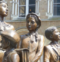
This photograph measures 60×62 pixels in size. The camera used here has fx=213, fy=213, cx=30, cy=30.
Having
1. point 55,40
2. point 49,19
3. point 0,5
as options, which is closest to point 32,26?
point 55,40

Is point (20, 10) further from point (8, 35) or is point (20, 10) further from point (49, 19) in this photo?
point (8, 35)

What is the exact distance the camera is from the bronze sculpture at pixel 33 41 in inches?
101

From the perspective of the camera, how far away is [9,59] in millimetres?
2043

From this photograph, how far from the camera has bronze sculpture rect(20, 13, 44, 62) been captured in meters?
2.57

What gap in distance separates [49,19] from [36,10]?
31.0 inches

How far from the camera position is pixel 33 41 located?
104 inches

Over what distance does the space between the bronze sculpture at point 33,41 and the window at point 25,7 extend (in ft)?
24.9

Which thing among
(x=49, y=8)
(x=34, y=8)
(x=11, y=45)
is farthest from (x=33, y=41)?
(x=34, y=8)

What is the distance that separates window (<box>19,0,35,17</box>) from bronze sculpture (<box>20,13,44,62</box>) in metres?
7.59

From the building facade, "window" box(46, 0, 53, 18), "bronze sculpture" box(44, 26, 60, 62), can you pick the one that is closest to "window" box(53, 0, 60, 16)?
the building facade

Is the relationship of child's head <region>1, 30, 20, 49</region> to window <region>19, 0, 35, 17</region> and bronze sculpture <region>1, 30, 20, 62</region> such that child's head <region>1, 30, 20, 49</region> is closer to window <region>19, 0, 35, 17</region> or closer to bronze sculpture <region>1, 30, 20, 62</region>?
bronze sculpture <region>1, 30, 20, 62</region>

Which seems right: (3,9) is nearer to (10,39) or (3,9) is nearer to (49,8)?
(10,39)

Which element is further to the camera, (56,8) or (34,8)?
(34,8)

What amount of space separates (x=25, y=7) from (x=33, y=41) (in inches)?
312
